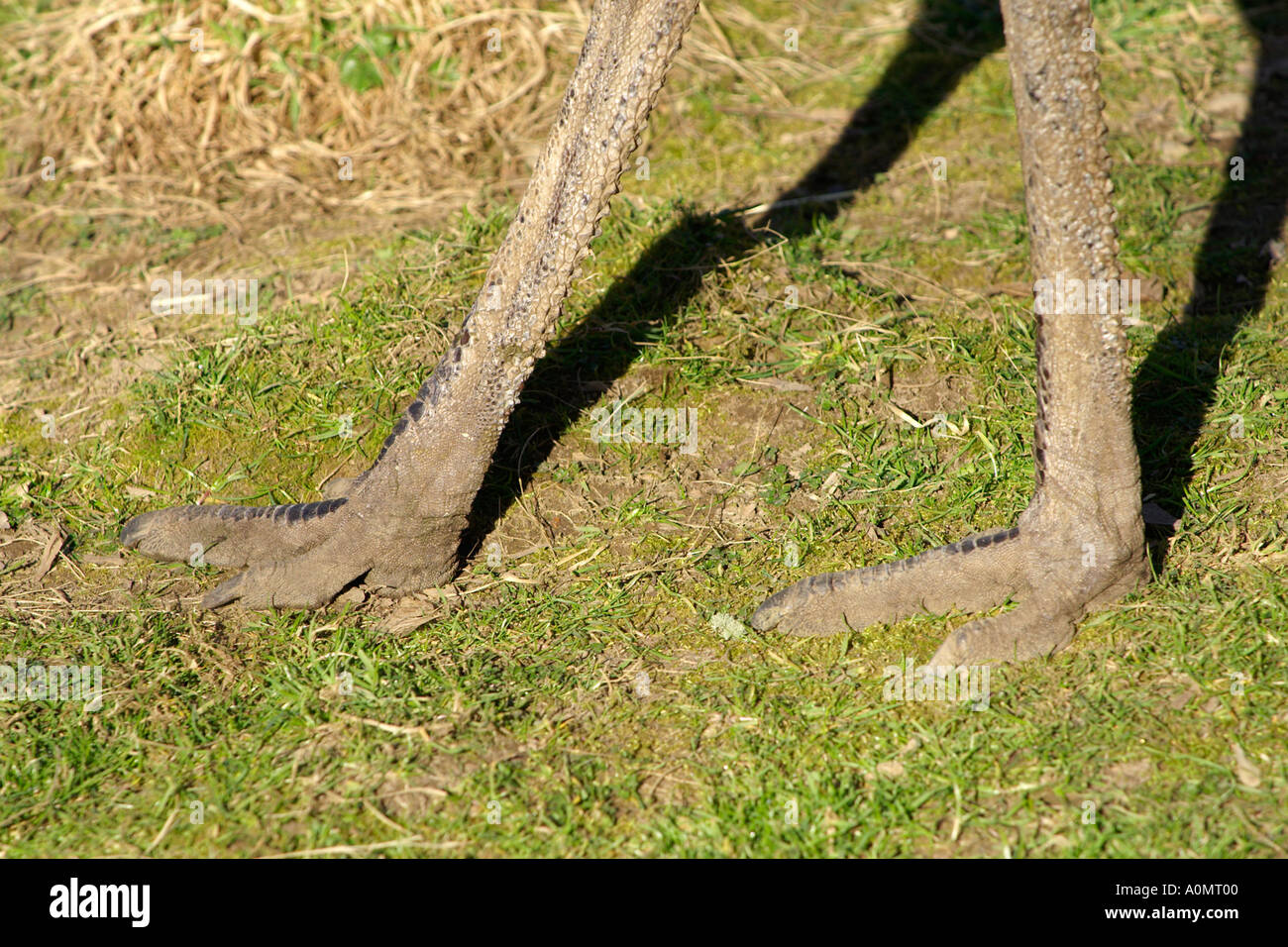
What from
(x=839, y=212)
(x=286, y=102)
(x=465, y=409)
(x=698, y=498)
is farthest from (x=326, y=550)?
(x=286, y=102)

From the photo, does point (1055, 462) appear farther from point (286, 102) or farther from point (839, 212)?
point (286, 102)

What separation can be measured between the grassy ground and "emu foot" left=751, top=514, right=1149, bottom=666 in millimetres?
71

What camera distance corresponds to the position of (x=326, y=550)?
3.27 m

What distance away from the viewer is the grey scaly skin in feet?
8.79

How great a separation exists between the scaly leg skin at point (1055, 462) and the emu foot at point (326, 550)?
3.37 ft

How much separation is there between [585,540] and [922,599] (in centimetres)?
107

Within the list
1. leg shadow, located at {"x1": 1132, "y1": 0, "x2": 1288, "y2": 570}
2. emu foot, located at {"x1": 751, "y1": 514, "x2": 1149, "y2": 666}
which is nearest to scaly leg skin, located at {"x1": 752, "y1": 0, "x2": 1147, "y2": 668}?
emu foot, located at {"x1": 751, "y1": 514, "x2": 1149, "y2": 666}

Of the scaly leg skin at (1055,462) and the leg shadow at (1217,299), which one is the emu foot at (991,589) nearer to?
the scaly leg skin at (1055,462)

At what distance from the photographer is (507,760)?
277 cm

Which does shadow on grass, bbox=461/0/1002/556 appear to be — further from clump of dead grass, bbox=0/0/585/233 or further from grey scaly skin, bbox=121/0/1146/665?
clump of dead grass, bbox=0/0/585/233

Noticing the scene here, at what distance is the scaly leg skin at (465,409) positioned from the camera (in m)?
2.91

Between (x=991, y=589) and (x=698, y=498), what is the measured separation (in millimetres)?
989

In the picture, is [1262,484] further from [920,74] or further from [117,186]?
[117,186]
